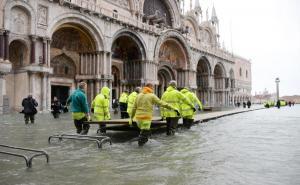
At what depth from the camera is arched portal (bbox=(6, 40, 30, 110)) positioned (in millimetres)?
20703

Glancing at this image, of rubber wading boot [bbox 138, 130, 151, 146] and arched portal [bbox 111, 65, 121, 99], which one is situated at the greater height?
arched portal [bbox 111, 65, 121, 99]

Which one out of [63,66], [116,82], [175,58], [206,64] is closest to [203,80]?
[206,64]

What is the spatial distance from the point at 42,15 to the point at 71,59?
18.6ft

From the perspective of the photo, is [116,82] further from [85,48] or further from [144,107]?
[144,107]

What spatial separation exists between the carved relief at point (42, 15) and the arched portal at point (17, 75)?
6.86ft

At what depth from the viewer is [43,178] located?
4.41 m

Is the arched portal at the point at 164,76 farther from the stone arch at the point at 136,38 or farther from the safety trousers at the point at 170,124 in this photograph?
the safety trousers at the point at 170,124

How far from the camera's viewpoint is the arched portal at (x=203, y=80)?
148 feet

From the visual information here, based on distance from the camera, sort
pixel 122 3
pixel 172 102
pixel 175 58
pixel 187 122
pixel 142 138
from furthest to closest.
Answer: pixel 175 58 → pixel 122 3 → pixel 187 122 → pixel 172 102 → pixel 142 138

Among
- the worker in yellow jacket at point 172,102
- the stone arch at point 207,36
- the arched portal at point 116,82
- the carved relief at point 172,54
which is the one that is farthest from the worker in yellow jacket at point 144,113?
the stone arch at point 207,36

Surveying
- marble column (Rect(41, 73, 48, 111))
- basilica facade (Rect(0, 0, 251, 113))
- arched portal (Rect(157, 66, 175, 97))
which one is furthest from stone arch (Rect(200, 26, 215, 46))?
marble column (Rect(41, 73, 48, 111))

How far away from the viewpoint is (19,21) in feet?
65.2

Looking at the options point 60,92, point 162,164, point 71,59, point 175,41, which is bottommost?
point 162,164

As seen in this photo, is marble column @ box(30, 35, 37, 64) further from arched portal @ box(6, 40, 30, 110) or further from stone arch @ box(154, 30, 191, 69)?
stone arch @ box(154, 30, 191, 69)
